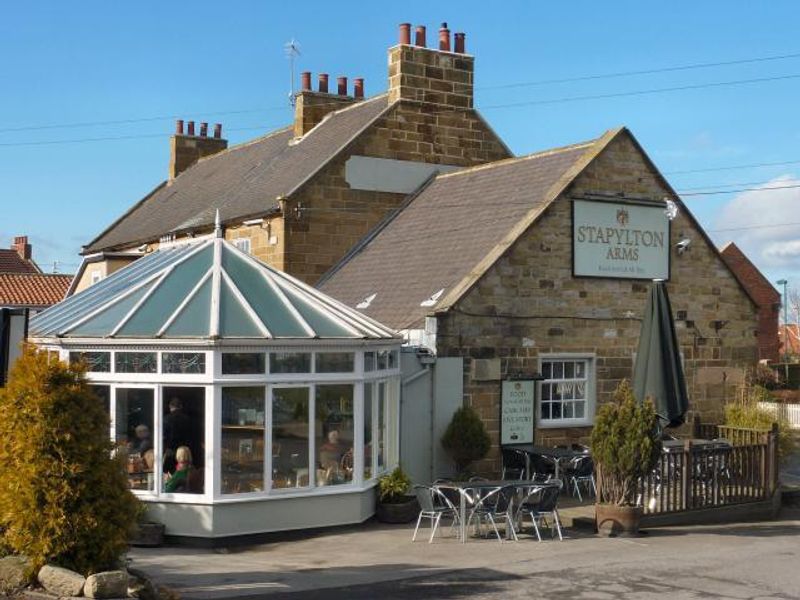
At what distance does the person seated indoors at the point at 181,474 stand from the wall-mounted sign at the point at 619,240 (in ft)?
25.8

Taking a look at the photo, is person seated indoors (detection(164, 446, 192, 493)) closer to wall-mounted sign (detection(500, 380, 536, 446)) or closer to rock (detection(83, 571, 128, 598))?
rock (detection(83, 571, 128, 598))

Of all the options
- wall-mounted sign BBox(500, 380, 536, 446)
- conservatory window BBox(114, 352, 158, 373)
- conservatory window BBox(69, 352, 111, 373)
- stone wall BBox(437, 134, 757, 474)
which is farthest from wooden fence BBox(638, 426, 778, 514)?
conservatory window BBox(69, 352, 111, 373)

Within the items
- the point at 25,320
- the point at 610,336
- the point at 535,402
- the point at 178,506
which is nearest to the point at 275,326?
the point at 178,506

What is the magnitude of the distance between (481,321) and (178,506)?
19.3ft

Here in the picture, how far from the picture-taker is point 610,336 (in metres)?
18.8

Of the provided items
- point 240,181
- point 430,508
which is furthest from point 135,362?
point 240,181

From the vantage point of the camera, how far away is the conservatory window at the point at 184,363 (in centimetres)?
1338

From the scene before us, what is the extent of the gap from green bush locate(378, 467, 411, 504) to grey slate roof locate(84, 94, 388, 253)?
885 centimetres

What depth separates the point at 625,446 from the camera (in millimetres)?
13906

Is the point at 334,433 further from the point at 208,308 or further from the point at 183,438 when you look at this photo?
the point at 208,308

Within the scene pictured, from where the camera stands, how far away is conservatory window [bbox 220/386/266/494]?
13.5 metres

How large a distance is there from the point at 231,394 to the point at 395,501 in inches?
120

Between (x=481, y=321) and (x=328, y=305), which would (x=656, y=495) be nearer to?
(x=481, y=321)

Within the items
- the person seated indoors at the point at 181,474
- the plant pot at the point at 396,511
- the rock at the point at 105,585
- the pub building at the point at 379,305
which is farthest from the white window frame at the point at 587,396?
the rock at the point at 105,585
